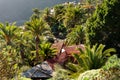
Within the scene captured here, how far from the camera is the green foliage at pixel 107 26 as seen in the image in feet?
113

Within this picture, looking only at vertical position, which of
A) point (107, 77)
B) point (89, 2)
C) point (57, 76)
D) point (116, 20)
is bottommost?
point (107, 77)

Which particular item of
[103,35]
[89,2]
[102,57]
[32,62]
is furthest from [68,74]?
[89,2]

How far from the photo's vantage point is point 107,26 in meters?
34.7

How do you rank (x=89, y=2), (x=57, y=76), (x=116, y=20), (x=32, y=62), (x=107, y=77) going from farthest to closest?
(x=89, y=2) < (x=32, y=62) < (x=116, y=20) < (x=57, y=76) < (x=107, y=77)

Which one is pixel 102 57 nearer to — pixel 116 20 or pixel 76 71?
pixel 76 71

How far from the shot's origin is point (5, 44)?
41344 mm

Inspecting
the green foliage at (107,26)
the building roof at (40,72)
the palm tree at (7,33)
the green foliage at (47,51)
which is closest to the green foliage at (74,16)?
the green foliage at (47,51)

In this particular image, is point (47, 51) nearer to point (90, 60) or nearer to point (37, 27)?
point (37, 27)

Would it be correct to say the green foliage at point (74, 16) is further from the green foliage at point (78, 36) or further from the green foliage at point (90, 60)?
the green foliage at point (90, 60)

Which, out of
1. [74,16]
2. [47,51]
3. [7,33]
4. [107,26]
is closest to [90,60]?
[107,26]

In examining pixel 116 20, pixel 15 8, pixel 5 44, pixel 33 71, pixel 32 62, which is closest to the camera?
pixel 116 20

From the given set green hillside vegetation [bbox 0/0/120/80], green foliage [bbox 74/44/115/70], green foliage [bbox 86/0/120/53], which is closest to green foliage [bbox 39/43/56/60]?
green hillside vegetation [bbox 0/0/120/80]

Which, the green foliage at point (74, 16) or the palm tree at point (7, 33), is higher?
the green foliage at point (74, 16)

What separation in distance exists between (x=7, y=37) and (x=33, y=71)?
23.6 ft
